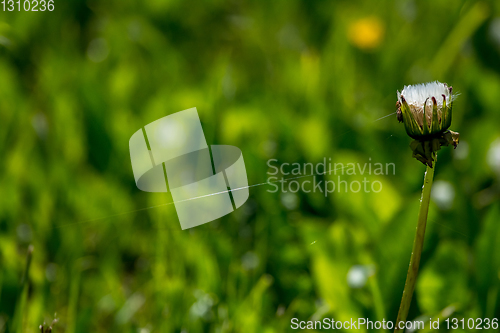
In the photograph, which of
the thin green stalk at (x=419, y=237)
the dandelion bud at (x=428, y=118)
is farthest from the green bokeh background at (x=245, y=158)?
the dandelion bud at (x=428, y=118)

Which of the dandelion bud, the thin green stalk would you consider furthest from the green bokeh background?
the dandelion bud

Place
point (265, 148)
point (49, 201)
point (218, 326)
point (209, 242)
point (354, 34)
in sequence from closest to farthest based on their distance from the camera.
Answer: point (218, 326) → point (209, 242) → point (49, 201) → point (265, 148) → point (354, 34)

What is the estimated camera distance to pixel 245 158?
112cm

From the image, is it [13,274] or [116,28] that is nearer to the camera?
[13,274]

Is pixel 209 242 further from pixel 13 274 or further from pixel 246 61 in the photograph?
pixel 246 61

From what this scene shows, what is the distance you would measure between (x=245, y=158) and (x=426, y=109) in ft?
2.20

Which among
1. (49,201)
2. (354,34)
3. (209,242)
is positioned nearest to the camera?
(209,242)

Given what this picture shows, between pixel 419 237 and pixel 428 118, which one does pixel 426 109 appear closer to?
pixel 428 118

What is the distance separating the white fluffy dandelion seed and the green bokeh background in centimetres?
33

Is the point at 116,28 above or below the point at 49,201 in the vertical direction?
above

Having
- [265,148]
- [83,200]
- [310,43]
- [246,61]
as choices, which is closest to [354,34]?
[310,43]

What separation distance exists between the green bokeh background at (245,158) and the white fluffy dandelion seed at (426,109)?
325mm

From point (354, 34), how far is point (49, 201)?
0.98 meters

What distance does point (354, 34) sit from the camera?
5.15 ft
